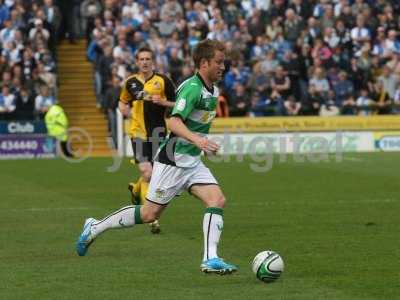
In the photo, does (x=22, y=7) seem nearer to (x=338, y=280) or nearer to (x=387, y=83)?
(x=387, y=83)

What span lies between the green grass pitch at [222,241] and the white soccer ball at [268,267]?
89 millimetres

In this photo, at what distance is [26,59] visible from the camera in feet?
102

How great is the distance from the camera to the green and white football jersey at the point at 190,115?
10.0 metres

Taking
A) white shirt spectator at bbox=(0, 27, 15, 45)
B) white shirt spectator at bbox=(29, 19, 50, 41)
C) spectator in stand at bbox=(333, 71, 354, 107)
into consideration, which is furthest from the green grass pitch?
spectator in stand at bbox=(333, 71, 354, 107)

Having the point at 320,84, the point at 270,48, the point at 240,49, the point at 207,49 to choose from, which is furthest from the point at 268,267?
the point at 270,48

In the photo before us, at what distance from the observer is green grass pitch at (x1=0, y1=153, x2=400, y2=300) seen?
9.34 meters

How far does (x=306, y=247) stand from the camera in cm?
1199

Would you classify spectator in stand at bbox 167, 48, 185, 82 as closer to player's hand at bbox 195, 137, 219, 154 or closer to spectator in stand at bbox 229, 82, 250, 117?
spectator in stand at bbox 229, 82, 250, 117

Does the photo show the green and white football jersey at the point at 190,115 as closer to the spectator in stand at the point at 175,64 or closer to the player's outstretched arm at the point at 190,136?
the player's outstretched arm at the point at 190,136

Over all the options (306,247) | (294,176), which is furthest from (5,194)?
(306,247)

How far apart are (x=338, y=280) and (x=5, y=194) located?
10.8 meters

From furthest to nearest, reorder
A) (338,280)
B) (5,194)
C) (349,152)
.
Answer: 1. (349,152)
2. (5,194)
3. (338,280)

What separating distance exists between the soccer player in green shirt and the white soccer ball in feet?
1.05

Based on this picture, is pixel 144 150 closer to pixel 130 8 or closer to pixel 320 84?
pixel 320 84
